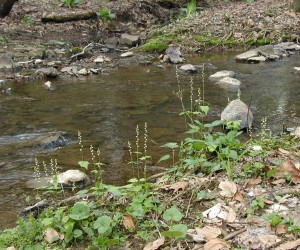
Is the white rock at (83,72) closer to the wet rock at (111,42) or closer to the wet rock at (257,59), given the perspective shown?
the wet rock at (111,42)

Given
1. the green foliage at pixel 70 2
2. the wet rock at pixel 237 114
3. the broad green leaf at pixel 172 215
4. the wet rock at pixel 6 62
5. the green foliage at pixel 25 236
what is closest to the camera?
the broad green leaf at pixel 172 215

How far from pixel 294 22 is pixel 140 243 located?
1323 centimetres

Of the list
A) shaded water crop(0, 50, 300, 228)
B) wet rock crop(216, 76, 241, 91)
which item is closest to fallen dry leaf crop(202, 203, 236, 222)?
shaded water crop(0, 50, 300, 228)

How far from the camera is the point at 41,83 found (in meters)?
10.4

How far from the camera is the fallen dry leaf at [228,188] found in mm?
3395

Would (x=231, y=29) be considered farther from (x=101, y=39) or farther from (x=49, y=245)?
(x=49, y=245)

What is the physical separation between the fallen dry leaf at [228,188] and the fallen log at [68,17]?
14.9 meters

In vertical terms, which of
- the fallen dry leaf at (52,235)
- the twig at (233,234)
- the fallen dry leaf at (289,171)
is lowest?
the fallen dry leaf at (52,235)

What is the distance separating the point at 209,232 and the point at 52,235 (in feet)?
3.44

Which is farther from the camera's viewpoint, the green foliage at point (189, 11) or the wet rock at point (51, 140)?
the green foliage at point (189, 11)

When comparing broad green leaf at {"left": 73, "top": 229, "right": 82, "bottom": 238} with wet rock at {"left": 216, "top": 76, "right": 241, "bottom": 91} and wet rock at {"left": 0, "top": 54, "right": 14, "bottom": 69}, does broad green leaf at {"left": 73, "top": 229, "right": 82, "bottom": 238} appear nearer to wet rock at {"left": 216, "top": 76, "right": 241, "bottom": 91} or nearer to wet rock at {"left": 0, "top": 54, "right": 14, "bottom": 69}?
wet rock at {"left": 216, "top": 76, "right": 241, "bottom": 91}

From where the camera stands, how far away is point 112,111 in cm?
785

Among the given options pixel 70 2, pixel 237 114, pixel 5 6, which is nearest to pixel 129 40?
pixel 5 6

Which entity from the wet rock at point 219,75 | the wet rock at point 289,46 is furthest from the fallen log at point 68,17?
the wet rock at point 219,75
